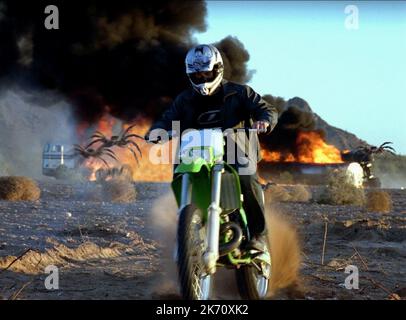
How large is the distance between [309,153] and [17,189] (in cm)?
2822

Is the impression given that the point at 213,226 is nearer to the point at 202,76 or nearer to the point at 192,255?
the point at 192,255

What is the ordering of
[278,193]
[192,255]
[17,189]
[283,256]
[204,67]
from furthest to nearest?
[278,193] → [17,189] → [283,256] → [204,67] → [192,255]

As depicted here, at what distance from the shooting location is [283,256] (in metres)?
7.89

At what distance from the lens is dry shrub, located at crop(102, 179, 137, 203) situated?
70.6 ft

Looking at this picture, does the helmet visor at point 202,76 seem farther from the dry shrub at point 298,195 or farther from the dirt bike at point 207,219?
the dry shrub at point 298,195

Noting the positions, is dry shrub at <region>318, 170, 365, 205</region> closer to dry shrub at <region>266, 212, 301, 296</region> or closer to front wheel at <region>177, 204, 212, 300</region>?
dry shrub at <region>266, 212, 301, 296</region>

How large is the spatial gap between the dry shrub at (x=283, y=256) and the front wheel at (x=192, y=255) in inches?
65.9

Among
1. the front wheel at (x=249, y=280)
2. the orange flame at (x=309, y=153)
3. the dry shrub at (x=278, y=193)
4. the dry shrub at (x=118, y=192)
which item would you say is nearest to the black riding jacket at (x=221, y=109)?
the front wheel at (x=249, y=280)

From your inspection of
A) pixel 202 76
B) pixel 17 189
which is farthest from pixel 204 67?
pixel 17 189

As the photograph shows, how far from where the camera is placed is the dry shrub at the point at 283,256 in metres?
7.39

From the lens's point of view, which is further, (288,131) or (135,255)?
(288,131)

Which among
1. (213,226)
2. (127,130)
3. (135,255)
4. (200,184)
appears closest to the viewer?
(213,226)

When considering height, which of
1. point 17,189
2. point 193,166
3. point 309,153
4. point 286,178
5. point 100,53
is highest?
point 100,53
